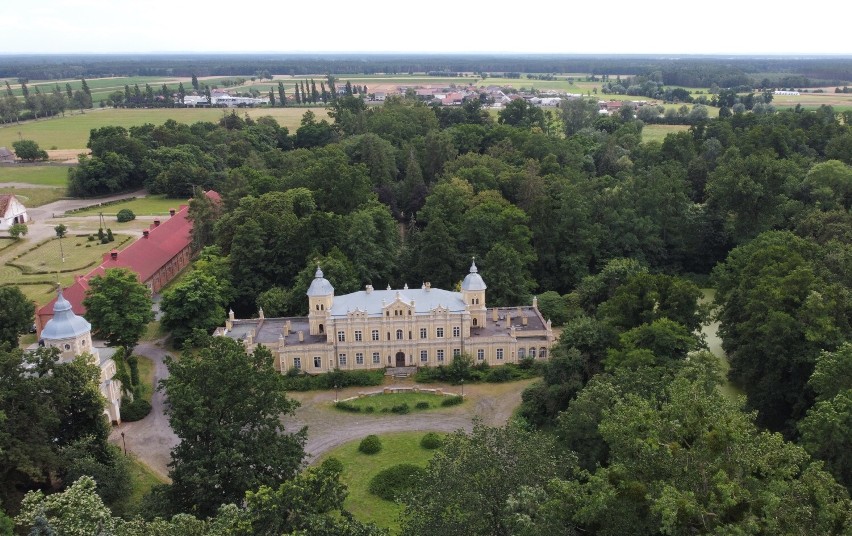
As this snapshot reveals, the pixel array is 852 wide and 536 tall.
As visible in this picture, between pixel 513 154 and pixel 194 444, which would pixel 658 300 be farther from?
pixel 513 154

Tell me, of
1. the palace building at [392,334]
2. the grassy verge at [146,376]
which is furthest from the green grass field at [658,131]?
the grassy verge at [146,376]

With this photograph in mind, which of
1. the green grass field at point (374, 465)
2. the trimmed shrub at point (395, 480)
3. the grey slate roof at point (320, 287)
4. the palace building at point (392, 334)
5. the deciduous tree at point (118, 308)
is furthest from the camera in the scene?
the grey slate roof at point (320, 287)

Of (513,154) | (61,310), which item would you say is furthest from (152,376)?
(513,154)

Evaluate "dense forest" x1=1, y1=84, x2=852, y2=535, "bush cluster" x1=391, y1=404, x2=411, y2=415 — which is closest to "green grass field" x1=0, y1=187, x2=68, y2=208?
"dense forest" x1=1, y1=84, x2=852, y2=535

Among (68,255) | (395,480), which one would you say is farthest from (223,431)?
(68,255)

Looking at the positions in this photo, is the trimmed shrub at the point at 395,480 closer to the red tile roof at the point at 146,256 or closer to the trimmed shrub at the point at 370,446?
the trimmed shrub at the point at 370,446

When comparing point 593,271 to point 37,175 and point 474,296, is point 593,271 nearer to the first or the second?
point 474,296

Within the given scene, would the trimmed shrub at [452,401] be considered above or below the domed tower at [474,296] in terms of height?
below
